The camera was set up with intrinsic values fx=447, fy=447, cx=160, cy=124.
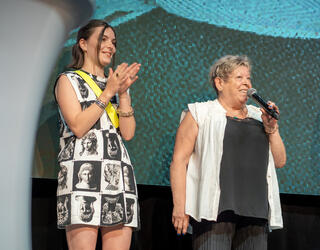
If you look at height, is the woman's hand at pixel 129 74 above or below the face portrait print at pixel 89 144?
above

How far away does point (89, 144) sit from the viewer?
1.78 metres

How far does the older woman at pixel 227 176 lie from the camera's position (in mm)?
1933

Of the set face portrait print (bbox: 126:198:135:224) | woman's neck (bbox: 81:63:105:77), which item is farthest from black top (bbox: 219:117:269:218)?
woman's neck (bbox: 81:63:105:77)

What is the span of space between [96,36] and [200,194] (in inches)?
33.3

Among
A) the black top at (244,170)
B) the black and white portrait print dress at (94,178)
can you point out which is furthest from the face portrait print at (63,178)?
the black top at (244,170)

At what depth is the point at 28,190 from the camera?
115 centimetres

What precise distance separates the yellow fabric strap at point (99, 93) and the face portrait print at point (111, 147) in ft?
0.28

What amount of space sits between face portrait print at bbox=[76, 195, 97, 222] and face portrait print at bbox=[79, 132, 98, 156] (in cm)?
17

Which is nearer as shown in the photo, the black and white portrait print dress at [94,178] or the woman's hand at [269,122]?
the black and white portrait print dress at [94,178]

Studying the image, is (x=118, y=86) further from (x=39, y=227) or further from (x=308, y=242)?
(x=308, y=242)

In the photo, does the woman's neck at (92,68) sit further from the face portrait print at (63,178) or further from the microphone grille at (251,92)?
the microphone grille at (251,92)

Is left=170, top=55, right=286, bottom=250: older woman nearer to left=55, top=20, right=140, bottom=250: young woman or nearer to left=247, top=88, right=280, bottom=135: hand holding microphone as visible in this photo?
left=247, top=88, right=280, bottom=135: hand holding microphone

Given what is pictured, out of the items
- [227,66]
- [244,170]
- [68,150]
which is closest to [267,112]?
[244,170]

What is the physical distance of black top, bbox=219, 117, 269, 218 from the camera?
193 cm
